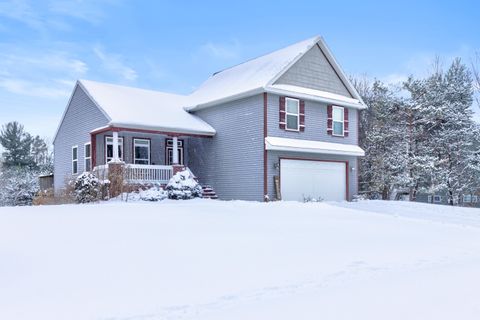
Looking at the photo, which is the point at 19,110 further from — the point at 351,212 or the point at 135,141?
the point at 351,212

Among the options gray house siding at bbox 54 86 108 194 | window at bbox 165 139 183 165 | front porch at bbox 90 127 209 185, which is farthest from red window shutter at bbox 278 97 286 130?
gray house siding at bbox 54 86 108 194

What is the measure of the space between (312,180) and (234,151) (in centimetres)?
368

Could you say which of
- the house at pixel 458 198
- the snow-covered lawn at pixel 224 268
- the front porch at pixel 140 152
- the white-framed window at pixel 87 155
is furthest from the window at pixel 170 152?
the house at pixel 458 198

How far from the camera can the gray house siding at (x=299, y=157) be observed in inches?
687

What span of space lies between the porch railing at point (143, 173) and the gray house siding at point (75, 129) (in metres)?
2.59

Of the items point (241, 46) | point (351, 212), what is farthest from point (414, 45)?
point (351, 212)

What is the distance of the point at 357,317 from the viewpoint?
446cm

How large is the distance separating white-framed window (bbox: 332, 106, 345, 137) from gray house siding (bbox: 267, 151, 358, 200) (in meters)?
1.24

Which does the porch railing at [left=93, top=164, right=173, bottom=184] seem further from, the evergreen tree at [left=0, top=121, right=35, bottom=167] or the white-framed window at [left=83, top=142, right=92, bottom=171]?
the evergreen tree at [left=0, top=121, right=35, bottom=167]

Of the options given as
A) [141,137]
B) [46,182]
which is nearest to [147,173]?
[141,137]

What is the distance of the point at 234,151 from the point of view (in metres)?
18.7

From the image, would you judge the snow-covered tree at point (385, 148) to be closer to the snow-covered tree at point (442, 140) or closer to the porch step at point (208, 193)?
the snow-covered tree at point (442, 140)

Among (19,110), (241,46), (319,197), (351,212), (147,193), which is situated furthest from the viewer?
(19,110)

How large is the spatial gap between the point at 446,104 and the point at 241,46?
13.8 m
